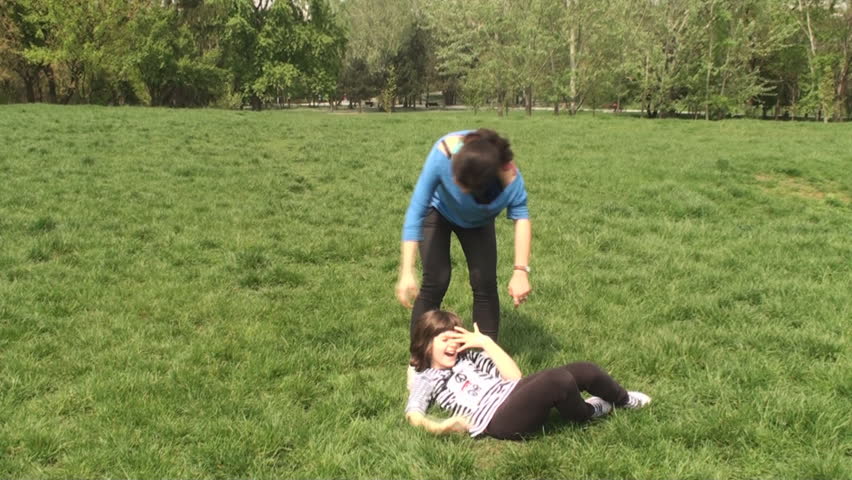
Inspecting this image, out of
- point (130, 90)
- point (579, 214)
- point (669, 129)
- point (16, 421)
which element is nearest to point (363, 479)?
point (16, 421)

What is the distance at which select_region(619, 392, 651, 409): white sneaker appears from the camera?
3707 millimetres

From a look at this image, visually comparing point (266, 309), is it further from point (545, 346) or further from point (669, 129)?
point (669, 129)

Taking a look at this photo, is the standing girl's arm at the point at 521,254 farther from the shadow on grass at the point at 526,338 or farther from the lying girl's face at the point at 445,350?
the shadow on grass at the point at 526,338

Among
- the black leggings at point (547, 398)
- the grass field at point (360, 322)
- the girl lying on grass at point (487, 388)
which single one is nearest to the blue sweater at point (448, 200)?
the girl lying on grass at point (487, 388)

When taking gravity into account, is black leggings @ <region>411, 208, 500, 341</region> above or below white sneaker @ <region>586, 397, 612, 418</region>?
above

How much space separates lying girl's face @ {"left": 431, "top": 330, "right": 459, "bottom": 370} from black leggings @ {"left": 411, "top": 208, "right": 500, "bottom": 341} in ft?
1.18

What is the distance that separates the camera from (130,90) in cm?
4412

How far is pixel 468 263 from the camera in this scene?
4051 mm

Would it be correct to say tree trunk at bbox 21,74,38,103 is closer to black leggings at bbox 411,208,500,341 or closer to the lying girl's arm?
black leggings at bbox 411,208,500,341

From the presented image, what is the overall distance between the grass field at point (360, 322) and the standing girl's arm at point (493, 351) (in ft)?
1.51

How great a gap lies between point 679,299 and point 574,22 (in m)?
29.1

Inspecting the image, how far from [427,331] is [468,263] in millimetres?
566

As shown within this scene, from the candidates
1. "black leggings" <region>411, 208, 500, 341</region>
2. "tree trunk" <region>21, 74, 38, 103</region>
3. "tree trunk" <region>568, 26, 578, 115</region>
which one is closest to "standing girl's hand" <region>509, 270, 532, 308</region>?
"black leggings" <region>411, 208, 500, 341</region>

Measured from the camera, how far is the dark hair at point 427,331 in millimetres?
3826
